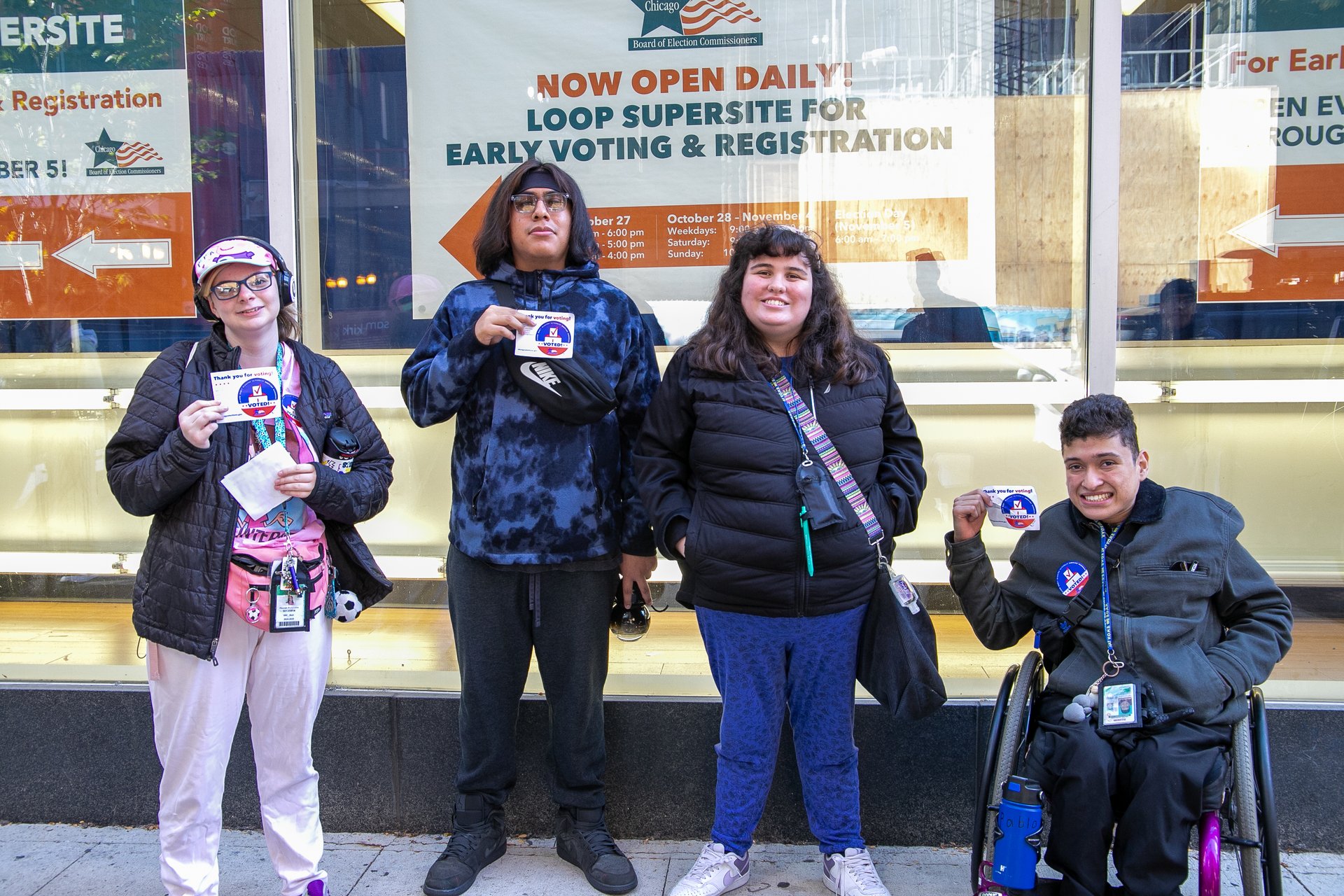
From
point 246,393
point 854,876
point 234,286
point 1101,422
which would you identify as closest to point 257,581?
point 246,393

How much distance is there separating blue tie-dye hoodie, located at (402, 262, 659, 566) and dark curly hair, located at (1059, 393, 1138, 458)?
48.7 inches

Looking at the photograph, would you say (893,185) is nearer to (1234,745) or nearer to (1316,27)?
(1316,27)

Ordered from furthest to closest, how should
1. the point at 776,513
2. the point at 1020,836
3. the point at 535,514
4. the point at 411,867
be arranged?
the point at 411,867
the point at 535,514
the point at 776,513
the point at 1020,836

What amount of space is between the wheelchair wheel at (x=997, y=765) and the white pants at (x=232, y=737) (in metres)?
1.79

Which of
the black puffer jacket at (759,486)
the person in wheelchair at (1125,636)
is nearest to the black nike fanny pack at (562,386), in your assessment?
the black puffer jacket at (759,486)

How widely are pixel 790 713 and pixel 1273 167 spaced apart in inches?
105

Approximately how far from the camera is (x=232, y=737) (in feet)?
9.46

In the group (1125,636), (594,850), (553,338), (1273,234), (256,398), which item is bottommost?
(594,850)

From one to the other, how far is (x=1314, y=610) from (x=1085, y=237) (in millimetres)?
1622

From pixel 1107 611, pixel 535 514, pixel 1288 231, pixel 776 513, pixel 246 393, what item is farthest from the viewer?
pixel 1288 231

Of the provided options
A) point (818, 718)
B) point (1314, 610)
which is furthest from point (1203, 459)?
point (818, 718)

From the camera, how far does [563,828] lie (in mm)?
3424

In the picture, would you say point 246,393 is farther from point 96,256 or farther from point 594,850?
point 96,256

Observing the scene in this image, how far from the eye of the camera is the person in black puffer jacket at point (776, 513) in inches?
117
